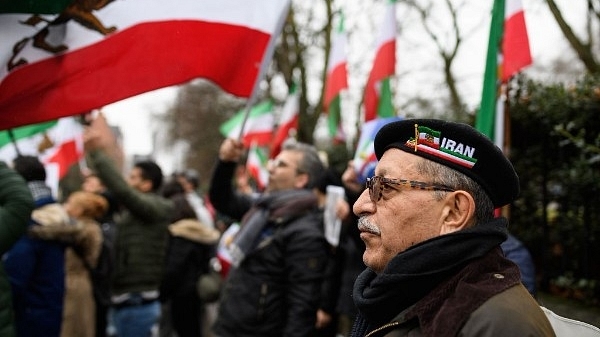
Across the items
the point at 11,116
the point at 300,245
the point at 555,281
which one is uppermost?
the point at 11,116

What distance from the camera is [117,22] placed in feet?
10.6

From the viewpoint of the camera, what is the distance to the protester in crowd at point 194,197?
6.59 m

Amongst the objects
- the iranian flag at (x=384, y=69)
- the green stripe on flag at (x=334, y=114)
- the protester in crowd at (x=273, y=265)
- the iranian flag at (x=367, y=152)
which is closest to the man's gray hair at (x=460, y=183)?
the protester in crowd at (x=273, y=265)

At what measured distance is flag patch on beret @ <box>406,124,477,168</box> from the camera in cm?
190

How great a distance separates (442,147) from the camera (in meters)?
1.91

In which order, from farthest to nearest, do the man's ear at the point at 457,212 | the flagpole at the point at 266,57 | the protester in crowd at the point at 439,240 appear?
the flagpole at the point at 266,57 < the man's ear at the point at 457,212 < the protester in crowd at the point at 439,240

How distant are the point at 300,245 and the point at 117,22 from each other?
1.76m

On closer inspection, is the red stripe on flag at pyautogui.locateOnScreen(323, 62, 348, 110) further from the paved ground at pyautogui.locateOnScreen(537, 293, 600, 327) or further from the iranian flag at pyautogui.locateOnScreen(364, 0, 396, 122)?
the paved ground at pyautogui.locateOnScreen(537, 293, 600, 327)

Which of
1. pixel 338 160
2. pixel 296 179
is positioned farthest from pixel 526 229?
pixel 338 160

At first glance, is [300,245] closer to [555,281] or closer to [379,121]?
[379,121]

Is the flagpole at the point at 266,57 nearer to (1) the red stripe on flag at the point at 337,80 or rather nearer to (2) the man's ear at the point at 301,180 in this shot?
(2) the man's ear at the point at 301,180

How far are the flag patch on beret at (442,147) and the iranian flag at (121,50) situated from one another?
173cm

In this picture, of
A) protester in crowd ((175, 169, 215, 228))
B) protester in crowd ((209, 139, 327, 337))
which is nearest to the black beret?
protester in crowd ((209, 139, 327, 337))

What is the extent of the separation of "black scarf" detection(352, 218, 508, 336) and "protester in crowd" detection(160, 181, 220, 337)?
15.4 feet
